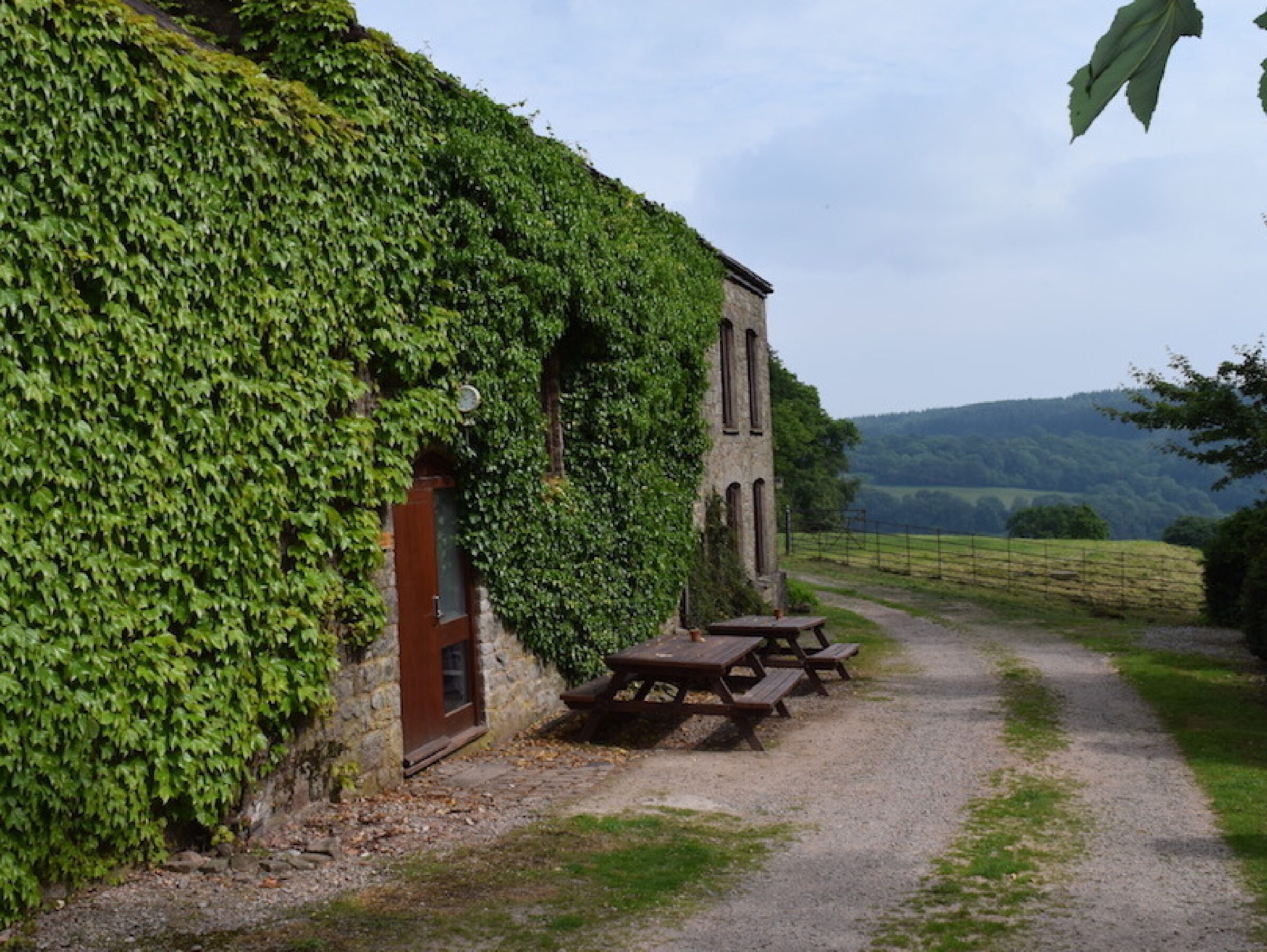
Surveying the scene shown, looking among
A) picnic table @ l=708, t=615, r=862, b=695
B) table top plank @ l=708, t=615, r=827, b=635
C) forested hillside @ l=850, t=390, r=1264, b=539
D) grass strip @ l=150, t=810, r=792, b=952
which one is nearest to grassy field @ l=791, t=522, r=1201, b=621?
picnic table @ l=708, t=615, r=862, b=695

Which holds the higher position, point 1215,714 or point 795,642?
point 795,642

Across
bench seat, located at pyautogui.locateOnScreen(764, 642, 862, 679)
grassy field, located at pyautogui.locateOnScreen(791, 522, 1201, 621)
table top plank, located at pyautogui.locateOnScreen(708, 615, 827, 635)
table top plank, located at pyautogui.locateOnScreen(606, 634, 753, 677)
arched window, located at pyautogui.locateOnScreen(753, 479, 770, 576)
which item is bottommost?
grassy field, located at pyautogui.locateOnScreen(791, 522, 1201, 621)

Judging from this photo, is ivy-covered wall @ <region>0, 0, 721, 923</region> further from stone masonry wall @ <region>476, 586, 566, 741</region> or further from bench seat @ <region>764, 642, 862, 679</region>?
bench seat @ <region>764, 642, 862, 679</region>

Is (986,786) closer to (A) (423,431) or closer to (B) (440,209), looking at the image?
(A) (423,431)

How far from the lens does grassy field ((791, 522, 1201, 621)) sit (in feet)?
99.4

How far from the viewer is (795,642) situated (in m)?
13.5

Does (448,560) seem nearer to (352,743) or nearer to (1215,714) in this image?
(352,743)

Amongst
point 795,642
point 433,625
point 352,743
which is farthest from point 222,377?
point 795,642

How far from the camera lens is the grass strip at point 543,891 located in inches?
216

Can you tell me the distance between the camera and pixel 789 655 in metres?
15.2

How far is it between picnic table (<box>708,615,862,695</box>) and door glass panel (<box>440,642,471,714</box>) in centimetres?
450

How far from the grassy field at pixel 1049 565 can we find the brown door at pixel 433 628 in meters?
19.8

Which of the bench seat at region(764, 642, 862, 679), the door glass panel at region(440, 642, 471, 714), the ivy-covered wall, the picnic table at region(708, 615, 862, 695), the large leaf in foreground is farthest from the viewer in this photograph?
the bench seat at region(764, 642, 862, 679)

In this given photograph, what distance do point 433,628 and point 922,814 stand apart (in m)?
4.29
